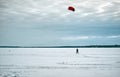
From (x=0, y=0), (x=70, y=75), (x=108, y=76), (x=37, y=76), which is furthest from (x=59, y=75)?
(x=0, y=0)

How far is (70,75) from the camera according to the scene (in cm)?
555

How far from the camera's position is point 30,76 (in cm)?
541

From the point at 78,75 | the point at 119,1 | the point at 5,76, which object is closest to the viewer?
the point at 5,76

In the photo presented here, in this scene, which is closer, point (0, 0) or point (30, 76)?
point (30, 76)

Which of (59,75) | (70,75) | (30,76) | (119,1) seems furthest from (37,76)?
(119,1)

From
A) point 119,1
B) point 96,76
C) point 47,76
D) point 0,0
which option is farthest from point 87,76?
point 0,0

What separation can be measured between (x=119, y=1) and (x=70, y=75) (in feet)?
11.8

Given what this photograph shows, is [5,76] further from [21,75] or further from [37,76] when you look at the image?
[37,76]

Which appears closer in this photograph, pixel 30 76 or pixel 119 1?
pixel 30 76

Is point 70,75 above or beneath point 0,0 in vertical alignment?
beneath

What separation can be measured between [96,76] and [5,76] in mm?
2853

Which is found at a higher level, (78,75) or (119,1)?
(119,1)

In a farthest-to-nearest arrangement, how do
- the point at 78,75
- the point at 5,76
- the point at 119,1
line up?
the point at 119,1
the point at 78,75
the point at 5,76

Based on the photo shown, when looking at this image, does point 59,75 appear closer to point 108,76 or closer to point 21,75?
point 21,75
